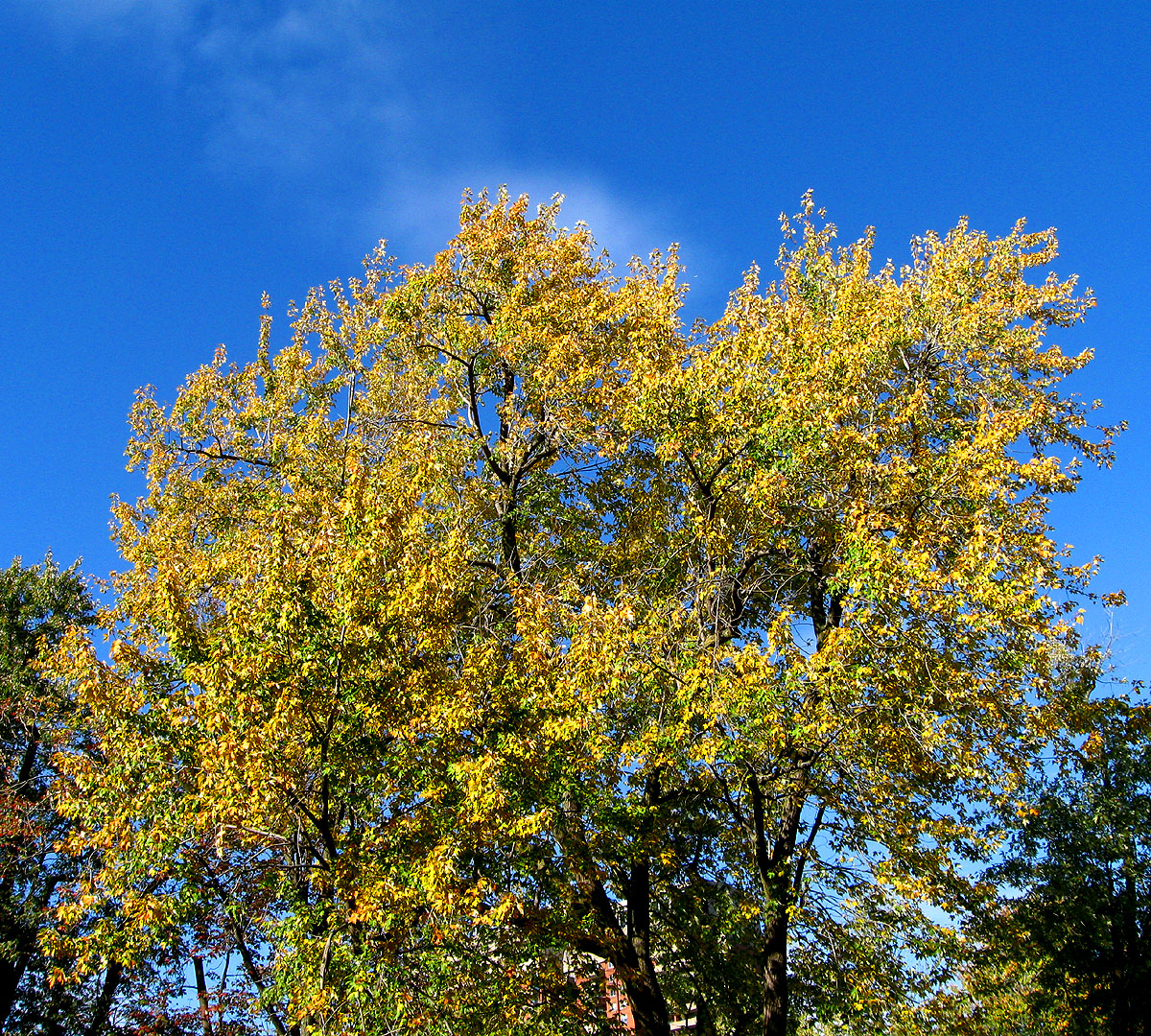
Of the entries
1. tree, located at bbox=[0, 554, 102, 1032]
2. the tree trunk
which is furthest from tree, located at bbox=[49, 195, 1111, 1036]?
tree, located at bbox=[0, 554, 102, 1032]

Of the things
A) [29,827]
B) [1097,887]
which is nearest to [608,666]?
[1097,887]

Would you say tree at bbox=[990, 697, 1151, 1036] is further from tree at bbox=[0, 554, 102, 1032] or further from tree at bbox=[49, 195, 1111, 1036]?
tree at bbox=[0, 554, 102, 1032]

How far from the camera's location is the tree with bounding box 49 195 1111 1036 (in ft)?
30.7

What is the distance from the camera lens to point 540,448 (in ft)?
51.4

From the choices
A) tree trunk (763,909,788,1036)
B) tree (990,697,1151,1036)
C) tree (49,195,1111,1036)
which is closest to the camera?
tree (49,195,1111,1036)

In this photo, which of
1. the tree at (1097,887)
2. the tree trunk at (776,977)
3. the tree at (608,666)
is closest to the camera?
the tree at (608,666)

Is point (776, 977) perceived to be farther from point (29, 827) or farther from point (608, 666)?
point (29, 827)

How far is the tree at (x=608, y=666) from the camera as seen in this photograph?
30.7 feet

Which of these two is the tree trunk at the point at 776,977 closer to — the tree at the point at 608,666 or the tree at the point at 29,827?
the tree at the point at 608,666

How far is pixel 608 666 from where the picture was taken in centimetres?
989

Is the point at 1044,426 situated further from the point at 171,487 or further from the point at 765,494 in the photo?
the point at 171,487

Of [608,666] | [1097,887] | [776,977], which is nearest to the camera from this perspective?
[608,666]

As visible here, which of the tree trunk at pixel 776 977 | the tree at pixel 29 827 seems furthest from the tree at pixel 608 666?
the tree at pixel 29 827

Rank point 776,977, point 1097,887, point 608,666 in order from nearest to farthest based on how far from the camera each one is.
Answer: point 608,666, point 776,977, point 1097,887
